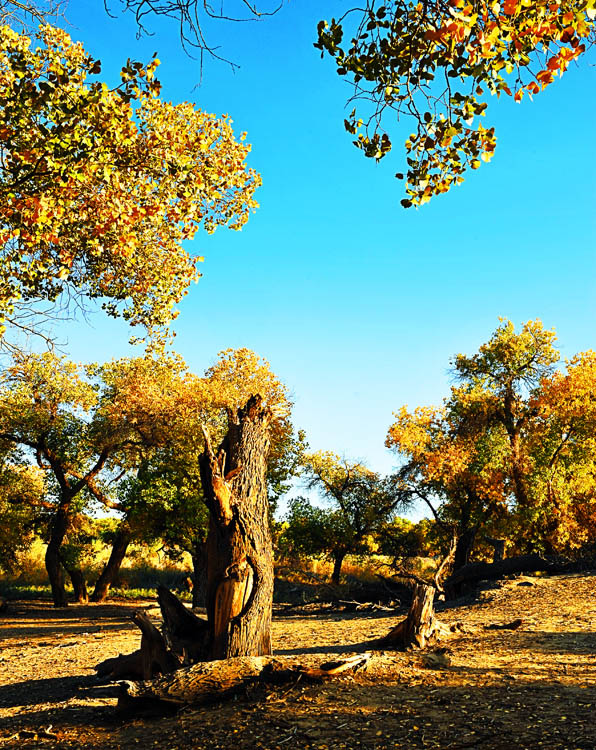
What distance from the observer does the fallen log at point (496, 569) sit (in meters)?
17.7

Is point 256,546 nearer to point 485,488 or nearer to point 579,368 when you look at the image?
point 485,488

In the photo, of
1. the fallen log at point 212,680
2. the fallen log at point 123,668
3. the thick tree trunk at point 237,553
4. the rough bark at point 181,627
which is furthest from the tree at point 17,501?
the fallen log at point 212,680

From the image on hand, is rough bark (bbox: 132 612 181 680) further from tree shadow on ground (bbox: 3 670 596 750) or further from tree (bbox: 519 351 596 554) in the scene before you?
tree (bbox: 519 351 596 554)

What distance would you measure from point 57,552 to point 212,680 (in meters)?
23.4

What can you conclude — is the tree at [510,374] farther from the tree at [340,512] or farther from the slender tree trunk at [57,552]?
the slender tree trunk at [57,552]

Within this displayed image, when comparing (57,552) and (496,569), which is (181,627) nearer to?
(496,569)

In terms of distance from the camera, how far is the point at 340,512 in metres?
27.3

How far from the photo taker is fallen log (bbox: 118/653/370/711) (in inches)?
248


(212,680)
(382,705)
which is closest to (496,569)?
(382,705)

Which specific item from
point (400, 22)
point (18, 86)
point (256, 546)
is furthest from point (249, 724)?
point (18, 86)

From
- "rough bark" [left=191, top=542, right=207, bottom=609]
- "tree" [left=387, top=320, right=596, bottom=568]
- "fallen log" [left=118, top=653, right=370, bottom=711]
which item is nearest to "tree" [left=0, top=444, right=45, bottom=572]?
"rough bark" [left=191, top=542, right=207, bottom=609]

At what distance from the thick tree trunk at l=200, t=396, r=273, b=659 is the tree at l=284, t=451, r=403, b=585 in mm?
18825

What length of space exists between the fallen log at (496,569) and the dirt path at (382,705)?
6.54 meters

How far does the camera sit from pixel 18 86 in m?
7.11
